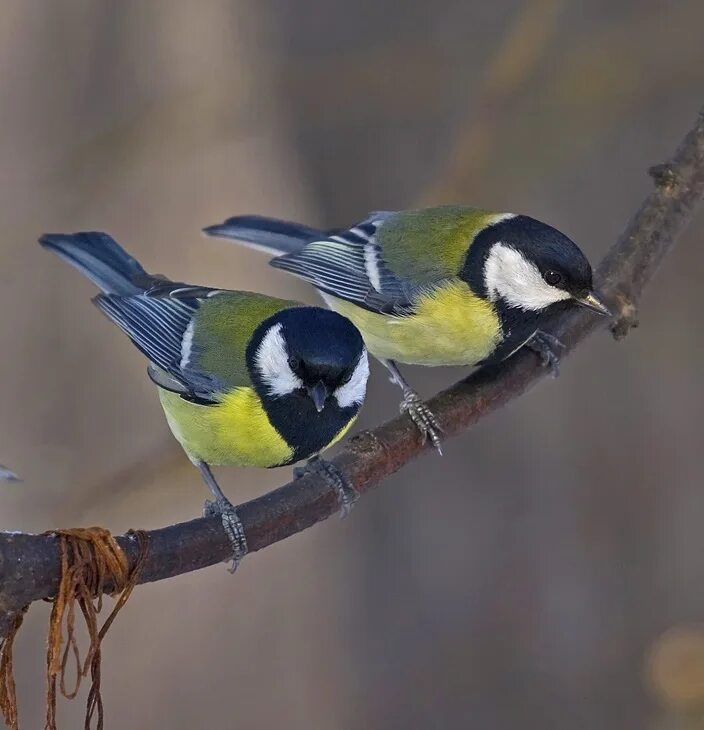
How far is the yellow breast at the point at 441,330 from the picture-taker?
208 centimetres

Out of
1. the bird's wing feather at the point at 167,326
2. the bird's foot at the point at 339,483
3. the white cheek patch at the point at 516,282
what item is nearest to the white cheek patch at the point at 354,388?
the bird's foot at the point at 339,483

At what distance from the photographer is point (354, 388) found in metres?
1.75

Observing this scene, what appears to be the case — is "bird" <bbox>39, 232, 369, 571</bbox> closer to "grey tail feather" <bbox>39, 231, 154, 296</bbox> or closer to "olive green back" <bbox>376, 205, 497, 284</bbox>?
"grey tail feather" <bbox>39, 231, 154, 296</bbox>

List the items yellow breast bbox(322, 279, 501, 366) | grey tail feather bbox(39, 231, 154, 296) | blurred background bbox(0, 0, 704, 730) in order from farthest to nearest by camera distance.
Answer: blurred background bbox(0, 0, 704, 730) < grey tail feather bbox(39, 231, 154, 296) < yellow breast bbox(322, 279, 501, 366)

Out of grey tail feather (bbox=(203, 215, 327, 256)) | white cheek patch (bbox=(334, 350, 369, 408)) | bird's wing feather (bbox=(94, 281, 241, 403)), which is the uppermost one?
grey tail feather (bbox=(203, 215, 327, 256))

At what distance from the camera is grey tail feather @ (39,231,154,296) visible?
219 cm

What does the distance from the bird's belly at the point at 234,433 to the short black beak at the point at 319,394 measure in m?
0.12

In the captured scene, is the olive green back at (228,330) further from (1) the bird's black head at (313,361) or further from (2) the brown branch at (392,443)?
(2) the brown branch at (392,443)

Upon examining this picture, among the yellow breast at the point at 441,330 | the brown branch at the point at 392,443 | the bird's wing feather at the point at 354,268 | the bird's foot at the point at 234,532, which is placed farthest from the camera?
the bird's wing feather at the point at 354,268

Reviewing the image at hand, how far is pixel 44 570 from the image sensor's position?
3.94ft

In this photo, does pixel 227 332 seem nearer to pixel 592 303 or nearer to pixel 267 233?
pixel 267 233

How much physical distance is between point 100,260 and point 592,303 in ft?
3.58

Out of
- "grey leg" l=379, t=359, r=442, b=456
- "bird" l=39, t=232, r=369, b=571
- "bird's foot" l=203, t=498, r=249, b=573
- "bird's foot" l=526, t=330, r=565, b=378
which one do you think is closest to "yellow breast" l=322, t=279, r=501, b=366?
"bird's foot" l=526, t=330, r=565, b=378

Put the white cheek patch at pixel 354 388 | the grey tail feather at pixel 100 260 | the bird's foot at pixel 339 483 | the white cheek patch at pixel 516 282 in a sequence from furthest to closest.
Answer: the grey tail feather at pixel 100 260 → the white cheek patch at pixel 516 282 → the white cheek patch at pixel 354 388 → the bird's foot at pixel 339 483
